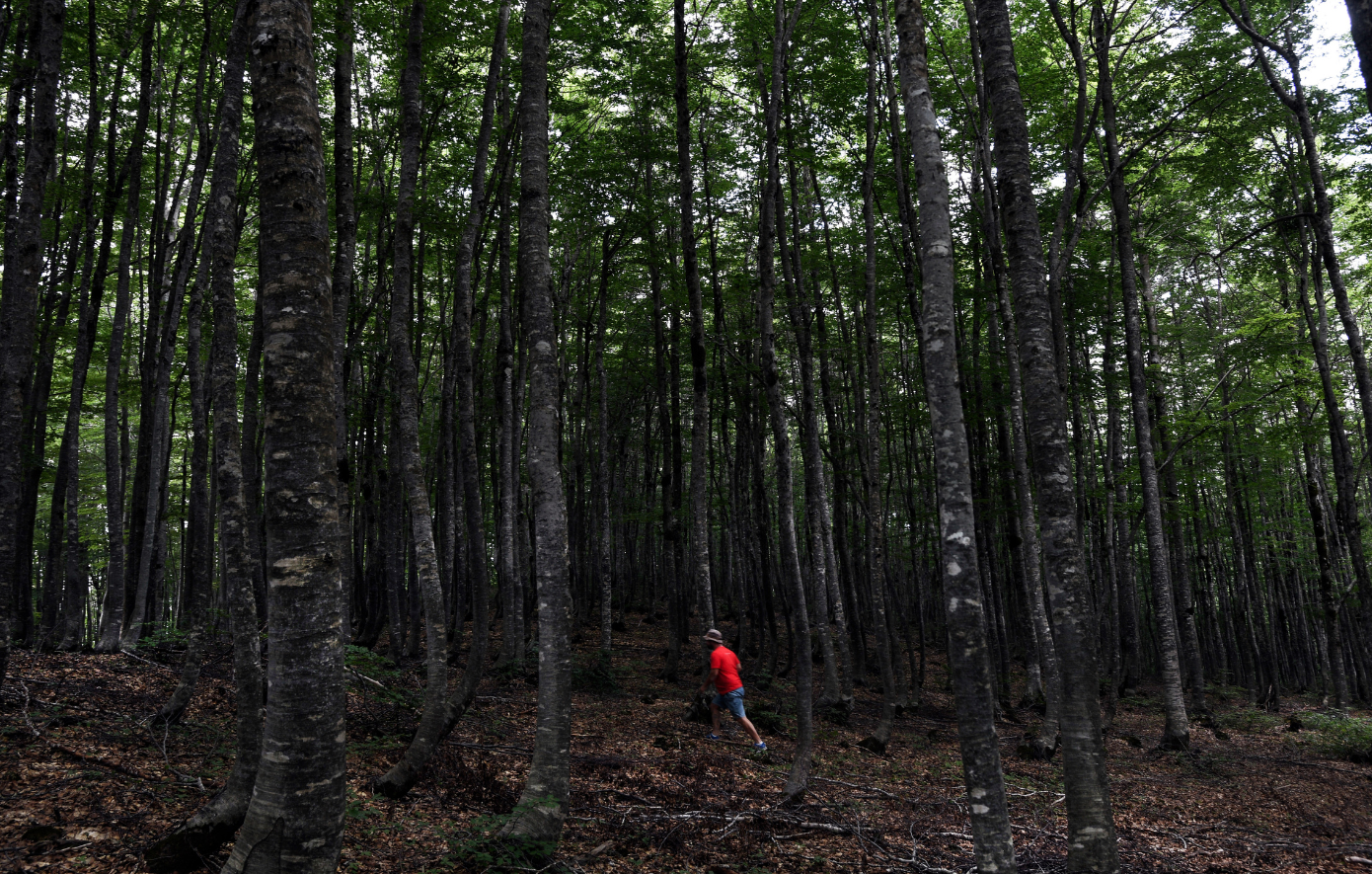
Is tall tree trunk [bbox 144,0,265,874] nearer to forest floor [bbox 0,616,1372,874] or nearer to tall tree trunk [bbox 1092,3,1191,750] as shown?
forest floor [bbox 0,616,1372,874]

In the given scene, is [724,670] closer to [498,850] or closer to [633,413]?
[498,850]

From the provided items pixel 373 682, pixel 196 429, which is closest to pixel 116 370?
pixel 196 429

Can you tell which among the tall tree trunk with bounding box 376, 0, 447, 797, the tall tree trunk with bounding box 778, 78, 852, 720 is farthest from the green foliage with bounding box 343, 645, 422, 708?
the tall tree trunk with bounding box 778, 78, 852, 720

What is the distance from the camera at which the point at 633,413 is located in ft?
86.6

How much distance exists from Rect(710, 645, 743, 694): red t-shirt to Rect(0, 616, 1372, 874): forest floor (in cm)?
80

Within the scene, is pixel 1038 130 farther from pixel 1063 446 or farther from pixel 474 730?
pixel 474 730

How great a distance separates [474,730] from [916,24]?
941 centimetres

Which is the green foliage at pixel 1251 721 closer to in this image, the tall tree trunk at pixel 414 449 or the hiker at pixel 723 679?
the hiker at pixel 723 679

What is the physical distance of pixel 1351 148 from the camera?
1392 cm

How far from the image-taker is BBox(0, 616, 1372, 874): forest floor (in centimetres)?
539

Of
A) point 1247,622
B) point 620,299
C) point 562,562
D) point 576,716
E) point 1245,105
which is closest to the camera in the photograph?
point 562,562

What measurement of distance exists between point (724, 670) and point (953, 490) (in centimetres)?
702

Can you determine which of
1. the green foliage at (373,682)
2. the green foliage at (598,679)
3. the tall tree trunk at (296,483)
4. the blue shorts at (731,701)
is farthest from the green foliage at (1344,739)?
the tall tree trunk at (296,483)

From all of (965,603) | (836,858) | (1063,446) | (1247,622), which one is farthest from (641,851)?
(1247,622)
